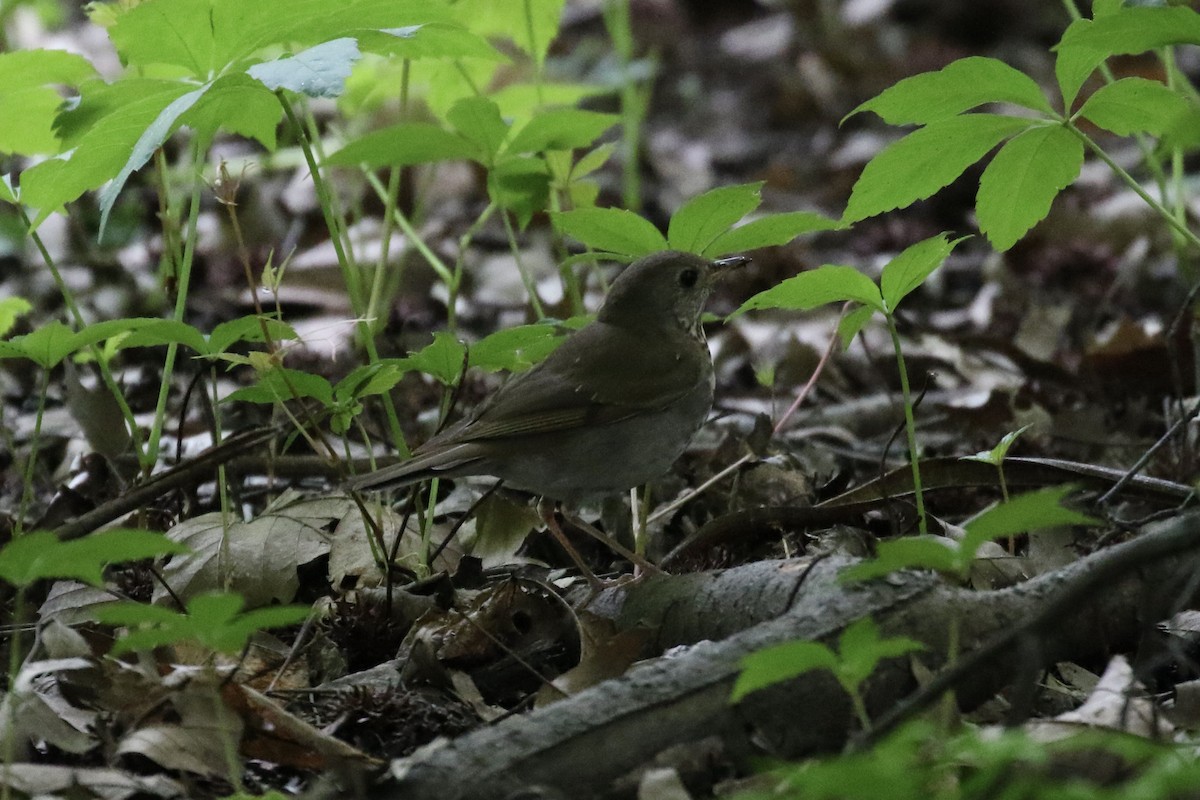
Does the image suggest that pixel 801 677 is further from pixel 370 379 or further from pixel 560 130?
pixel 560 130

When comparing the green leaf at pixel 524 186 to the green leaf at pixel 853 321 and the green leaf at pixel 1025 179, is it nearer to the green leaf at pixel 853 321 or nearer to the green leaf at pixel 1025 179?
the green leaf at pixel 853 321

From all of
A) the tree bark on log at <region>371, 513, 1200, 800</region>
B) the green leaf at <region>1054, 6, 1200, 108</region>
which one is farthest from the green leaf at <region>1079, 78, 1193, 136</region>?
the tree bark on log at <region>371, 513, 1200, 800</region>

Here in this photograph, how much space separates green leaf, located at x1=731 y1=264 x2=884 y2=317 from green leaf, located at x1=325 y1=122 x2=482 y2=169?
1172 millimetres

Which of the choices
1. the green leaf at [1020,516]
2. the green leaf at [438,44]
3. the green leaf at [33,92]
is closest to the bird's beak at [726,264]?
the green leaf at [438,44]

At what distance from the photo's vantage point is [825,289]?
333 cm

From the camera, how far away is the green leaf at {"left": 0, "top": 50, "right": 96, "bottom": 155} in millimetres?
3803

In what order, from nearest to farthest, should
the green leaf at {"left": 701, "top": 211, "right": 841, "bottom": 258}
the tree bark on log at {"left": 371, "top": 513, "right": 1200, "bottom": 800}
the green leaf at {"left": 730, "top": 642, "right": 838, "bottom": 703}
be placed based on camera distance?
1. the green leaf at {"left": 730, "top": 642, "right": 838, "bottom": 703}
2. the tree bark on log at {"left": 371, "top": 513, "right": 1200, "bottom": 800}
3. the green leaf at {"left": 701, "top": 211, "right": 841, "bottom": 258}

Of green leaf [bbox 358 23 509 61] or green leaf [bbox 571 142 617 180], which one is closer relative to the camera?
green leaf [bbox 358 23 509 61]

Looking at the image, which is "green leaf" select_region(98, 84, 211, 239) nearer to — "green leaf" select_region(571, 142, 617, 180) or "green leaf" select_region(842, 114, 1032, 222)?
"green leaf" select_region(571, 142, 617, 180)

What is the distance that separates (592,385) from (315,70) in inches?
58.2

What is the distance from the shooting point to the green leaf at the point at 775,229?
3.60 meters

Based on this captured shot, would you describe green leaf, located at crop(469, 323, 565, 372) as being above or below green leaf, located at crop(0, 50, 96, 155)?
below

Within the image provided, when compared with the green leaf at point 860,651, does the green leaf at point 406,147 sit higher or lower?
higher

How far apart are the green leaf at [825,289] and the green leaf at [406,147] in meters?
1.17
